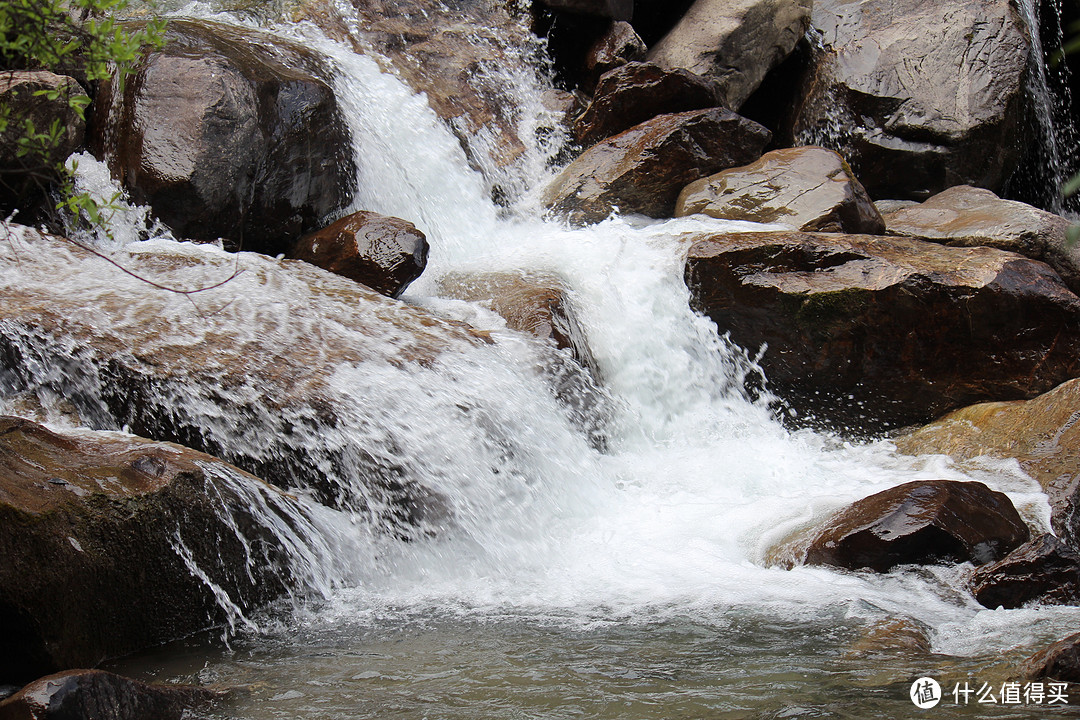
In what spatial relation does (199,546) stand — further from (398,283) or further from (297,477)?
(398,283)

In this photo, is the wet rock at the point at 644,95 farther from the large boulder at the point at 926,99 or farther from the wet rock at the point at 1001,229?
the wet rock at the point at 1001,229

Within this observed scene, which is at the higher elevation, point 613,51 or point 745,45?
point 745,45

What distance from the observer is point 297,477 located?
4637 mm

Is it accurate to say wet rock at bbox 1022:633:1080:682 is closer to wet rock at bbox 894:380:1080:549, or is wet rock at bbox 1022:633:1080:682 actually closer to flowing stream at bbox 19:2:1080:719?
flowing stream at bbox 19:2:1080:719

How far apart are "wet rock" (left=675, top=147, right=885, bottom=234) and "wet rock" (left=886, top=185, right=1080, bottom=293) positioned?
1.46 ft

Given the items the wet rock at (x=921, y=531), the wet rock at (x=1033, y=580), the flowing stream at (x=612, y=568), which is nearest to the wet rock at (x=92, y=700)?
the flowing stream at (x=612, y=568)

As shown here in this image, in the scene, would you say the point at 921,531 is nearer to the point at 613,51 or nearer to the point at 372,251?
the point at 372,251

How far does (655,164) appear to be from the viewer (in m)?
8.54

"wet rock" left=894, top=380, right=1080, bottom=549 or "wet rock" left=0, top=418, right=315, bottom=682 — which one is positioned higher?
"wet rock" left=894, top=380, right=1080, bottom=549

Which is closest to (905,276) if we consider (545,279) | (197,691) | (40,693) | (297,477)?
(545,279)

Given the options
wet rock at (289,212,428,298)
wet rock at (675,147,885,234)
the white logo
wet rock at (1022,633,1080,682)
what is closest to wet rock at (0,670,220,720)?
the white logo

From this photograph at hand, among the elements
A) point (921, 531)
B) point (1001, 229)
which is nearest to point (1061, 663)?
point (921, 531)

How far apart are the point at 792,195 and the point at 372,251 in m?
3.63

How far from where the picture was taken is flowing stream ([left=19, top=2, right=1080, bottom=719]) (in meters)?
3.21
